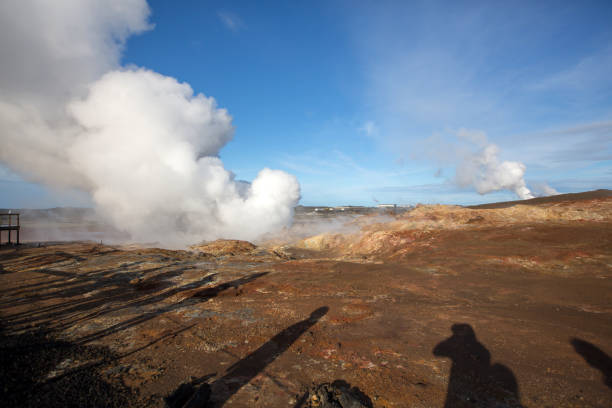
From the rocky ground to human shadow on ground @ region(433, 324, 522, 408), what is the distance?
0.03 metres

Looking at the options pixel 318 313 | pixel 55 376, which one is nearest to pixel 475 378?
pixel 318 313

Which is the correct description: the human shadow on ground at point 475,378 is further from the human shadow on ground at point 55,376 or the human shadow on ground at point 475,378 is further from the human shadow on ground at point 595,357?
the human shadow on ground at point 55,376

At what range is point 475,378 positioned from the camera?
15.7ft

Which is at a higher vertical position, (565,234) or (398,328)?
(565,234)

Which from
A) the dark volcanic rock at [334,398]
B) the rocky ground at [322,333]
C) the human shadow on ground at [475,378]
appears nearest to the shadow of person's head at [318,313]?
the rocky ground at [322,333]

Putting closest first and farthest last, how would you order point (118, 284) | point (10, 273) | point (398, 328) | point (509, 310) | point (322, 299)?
point (398, 328), point (509, 310), point (322, 299), point (118, 284), point (10, 273)

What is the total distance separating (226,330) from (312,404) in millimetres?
3517

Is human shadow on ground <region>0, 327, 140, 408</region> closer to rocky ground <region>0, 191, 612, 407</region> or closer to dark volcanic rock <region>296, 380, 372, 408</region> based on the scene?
rocky ground <region>0, 191, 612, 407</region>

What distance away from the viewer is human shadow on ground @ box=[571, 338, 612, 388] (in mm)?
4801

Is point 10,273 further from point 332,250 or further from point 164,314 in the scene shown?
point 332,250

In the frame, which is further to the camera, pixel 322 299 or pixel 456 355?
pixel 322 299

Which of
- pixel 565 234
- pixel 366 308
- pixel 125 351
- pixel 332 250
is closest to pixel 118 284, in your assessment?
pixel 125 351

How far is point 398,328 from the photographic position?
275 inches

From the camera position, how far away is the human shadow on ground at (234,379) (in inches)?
160
